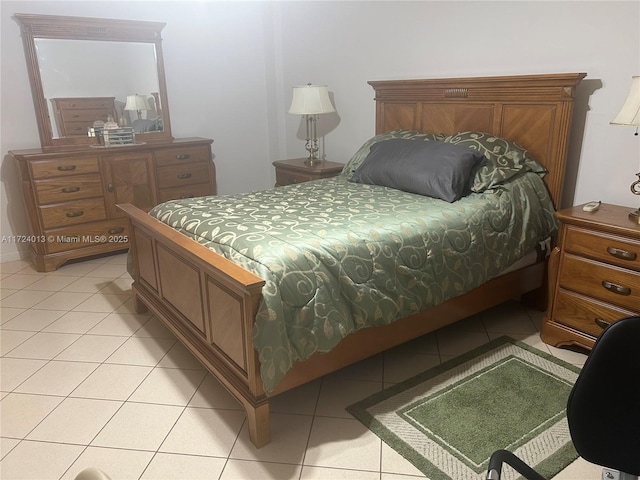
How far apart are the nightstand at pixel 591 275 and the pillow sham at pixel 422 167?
0.52 metres

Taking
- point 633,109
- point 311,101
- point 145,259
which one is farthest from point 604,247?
point 311,101

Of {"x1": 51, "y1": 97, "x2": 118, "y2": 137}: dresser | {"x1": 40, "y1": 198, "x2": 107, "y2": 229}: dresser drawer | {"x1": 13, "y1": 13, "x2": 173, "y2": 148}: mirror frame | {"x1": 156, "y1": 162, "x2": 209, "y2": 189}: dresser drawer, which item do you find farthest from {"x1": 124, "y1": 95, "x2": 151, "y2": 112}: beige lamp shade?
{"x1": 40, "y1": 198, "x2": 107, "y2": 229}: dresser drawer

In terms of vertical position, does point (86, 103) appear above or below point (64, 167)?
above

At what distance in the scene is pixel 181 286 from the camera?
228cm

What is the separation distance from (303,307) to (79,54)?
322cm

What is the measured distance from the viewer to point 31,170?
3453 mm

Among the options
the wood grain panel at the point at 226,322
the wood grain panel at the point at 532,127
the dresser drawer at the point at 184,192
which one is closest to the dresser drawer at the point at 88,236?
the dresser drawer at the point at 184,192

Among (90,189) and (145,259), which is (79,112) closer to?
(90,189)

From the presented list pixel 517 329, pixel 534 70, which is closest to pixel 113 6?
pixel 534 70

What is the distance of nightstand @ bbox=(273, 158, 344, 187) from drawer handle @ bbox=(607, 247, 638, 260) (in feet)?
7.05

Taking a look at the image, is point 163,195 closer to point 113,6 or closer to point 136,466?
point 113,6

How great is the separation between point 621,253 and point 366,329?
Answer: 1170mm

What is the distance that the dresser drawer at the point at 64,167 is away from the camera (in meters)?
3.47

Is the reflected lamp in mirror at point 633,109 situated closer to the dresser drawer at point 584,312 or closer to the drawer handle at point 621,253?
the drawer handle at point 621,253
